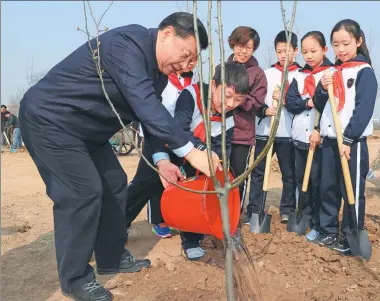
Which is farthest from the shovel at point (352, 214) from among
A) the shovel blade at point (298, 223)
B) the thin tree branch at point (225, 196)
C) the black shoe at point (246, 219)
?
the thin tree branch at point (225, 196)

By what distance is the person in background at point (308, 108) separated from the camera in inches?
152

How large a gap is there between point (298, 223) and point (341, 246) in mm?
513

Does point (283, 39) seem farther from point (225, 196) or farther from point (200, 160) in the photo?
point (225, 196)

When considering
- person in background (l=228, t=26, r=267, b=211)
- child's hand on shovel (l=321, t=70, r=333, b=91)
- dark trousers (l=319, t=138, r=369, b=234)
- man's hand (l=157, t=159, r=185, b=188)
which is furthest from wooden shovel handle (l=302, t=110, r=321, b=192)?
man's hand (l=157, t=159, r=185, b=188)

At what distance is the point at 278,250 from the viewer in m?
3.59

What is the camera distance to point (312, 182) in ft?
13.3

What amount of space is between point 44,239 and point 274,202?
2704 millimetres

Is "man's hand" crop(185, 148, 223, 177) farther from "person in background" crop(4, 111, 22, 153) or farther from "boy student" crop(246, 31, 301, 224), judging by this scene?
"person in background" crop(4, 111, 22, 153)

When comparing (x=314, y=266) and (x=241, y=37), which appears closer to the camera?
(x=314, y=266)

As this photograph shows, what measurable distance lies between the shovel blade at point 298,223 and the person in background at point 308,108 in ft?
0.25

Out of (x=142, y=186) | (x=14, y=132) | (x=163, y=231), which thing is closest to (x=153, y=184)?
(x=142, y=186)

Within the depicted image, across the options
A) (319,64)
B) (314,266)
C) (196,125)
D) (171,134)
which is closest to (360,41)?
(319,64)

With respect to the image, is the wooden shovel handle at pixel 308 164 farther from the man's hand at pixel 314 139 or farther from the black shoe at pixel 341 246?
the black shoe at pixel 341 246

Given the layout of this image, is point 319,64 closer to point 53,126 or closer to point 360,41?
point 360,41
